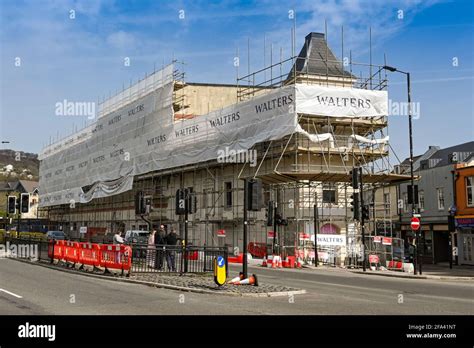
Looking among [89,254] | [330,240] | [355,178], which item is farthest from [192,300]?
[330,240]

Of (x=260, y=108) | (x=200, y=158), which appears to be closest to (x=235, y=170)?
(x=200, y=158)

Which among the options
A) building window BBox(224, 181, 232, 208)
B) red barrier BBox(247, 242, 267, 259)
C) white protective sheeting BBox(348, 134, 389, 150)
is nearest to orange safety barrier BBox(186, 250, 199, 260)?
red barrier BBox(247, 242, 267, 259)

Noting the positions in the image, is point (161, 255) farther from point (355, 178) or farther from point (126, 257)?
point (355, 178)

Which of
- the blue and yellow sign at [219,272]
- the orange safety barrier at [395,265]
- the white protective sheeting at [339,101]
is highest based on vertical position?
the white protective sheeting at [339,101]

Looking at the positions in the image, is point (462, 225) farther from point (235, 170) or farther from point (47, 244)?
point (47, 244)

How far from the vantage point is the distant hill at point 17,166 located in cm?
15699

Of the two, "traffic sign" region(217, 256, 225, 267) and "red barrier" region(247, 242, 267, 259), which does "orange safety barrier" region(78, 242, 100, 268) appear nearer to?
"traffic sign" region(217, 256, 225, 267)

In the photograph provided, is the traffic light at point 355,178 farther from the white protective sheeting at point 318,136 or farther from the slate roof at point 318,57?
the slate roof at point 318,57

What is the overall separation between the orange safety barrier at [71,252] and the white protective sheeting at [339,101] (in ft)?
53.5

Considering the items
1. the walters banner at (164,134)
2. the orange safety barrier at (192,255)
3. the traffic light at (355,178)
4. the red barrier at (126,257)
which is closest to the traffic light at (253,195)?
the orange safety barrier at (192,255)

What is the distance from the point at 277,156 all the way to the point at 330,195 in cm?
483

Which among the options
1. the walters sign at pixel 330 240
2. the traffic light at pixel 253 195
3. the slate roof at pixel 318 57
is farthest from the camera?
the slate roof at pixel 318 57
